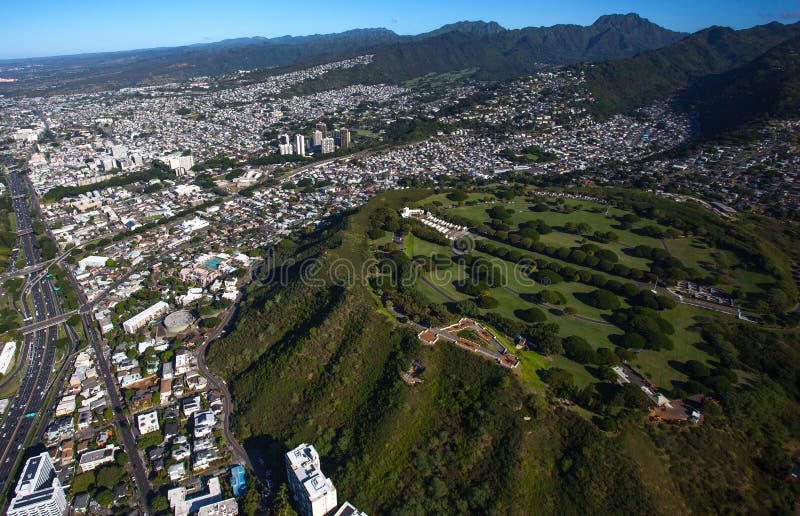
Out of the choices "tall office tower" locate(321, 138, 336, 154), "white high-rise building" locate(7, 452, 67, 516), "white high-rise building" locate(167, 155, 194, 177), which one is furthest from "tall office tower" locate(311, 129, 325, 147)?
"white high-rise building" locate(7, 452, 67, 516)

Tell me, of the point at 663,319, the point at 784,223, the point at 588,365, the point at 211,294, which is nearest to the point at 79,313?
the point at 211,294

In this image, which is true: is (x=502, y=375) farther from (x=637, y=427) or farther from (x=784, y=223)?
(x=784, y=223)

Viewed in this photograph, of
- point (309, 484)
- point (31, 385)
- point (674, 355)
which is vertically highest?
point (674, 355)

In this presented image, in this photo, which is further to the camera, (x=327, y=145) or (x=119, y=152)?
(x=327, y=145)

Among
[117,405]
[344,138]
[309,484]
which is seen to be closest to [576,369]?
[309,484]

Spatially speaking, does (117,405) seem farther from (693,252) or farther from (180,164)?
(180,164)

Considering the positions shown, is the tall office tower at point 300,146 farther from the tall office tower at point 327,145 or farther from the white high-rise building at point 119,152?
the white high-rise building at point 119,152

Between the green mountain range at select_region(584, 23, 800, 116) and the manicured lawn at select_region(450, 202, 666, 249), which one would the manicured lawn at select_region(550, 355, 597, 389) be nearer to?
the manicured lawn at select_region(450, 202, 666, 249)

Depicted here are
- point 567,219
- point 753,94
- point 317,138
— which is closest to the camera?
point 567,219
